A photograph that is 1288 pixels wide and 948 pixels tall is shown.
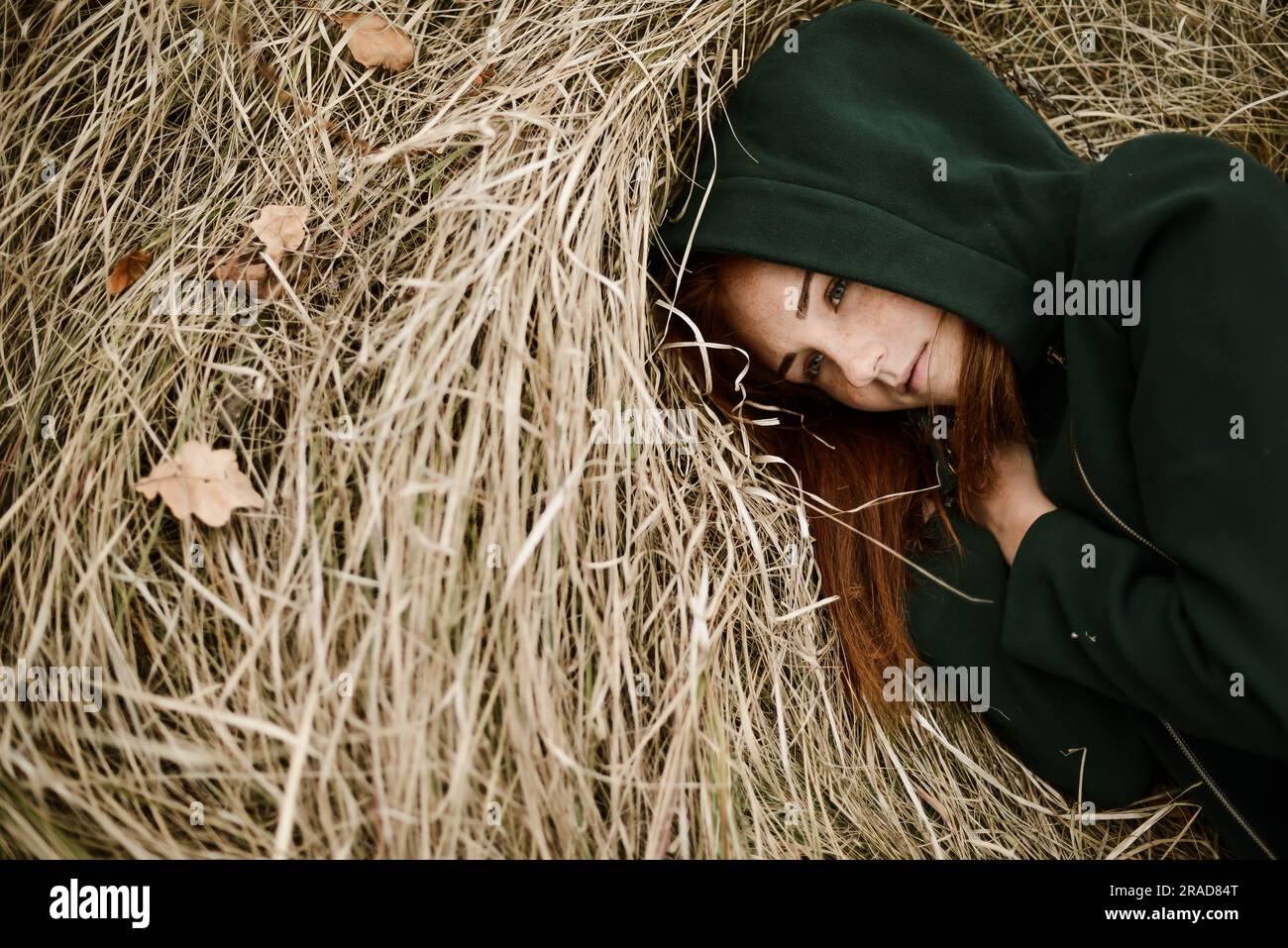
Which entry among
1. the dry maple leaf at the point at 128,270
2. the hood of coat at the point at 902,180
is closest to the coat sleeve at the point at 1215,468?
the hood of coat at the point at 902,180

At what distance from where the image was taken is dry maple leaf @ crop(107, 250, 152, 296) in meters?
1.55

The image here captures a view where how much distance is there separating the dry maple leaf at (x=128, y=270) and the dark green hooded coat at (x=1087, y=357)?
0.93 meters

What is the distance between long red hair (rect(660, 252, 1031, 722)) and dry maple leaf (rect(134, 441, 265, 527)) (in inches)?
30.4

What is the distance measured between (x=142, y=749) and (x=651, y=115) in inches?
52.5

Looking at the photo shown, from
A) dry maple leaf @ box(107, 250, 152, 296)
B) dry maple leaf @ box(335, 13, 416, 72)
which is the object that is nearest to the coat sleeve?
dry maple leaf @ box(335, 13, 416, 72)

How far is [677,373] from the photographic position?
1720 mm

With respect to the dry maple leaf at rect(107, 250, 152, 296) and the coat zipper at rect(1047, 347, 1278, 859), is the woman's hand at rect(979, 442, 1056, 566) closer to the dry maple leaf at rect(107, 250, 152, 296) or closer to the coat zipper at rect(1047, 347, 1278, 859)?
the coat zipper at rect(1047, 347, 1278, 859)

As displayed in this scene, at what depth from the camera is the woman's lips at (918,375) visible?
1.56 metres

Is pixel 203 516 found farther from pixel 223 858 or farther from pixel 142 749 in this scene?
pixel 223 858

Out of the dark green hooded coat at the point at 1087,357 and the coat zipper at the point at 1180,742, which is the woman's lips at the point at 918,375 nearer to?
the dark green hooded coat at the point at 1087,357

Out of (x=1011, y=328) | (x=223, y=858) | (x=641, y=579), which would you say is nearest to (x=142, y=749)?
(x=223, y=858)

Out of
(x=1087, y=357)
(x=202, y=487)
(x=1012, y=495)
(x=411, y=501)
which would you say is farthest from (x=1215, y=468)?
(x=202, y=487)

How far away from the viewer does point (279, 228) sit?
155 centimetres
